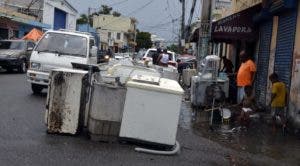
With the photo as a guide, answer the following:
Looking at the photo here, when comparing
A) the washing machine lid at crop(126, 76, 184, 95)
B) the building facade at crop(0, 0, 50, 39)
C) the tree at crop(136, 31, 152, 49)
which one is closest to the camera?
the washing machine lid at crop(126, 76, 184, 95)

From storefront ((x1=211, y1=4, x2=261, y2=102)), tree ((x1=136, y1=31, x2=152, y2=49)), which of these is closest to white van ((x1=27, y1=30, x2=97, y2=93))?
storefront ((x1=211, y1=4, x2=261, y2=102))

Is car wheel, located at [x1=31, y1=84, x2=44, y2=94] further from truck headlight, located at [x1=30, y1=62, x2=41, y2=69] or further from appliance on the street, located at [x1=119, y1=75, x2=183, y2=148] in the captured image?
appliance on the street, located at [x1=119, y1=75, x2=183, y2=148]

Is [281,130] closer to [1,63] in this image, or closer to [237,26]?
[237,26]

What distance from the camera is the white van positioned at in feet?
54.9

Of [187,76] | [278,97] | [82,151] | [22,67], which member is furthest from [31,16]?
[82,151]

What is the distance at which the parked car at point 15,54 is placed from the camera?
28.1 m

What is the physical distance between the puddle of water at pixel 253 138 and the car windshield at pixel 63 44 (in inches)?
150

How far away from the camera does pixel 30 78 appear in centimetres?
1691

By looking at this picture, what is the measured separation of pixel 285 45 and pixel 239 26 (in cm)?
457

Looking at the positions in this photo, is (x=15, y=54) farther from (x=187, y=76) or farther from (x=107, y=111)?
(x=107, y=111)

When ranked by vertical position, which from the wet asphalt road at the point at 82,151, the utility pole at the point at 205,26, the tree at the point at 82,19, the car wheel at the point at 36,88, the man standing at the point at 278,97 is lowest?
the wet asphalt road at the point at 82,151

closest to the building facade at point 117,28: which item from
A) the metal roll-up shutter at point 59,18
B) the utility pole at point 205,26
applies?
the metal roll-up shutter at point 59,18

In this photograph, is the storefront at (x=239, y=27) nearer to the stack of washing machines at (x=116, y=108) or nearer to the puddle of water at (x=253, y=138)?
the puddle of water at (x=253, y=138)

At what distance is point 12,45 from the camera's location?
29719mm
